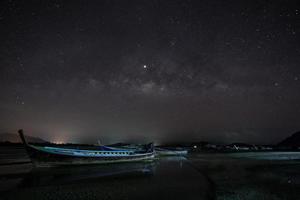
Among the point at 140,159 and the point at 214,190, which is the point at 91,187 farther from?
the point at 140,159

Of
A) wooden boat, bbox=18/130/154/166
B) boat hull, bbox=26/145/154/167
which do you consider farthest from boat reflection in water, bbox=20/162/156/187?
wooden boat, bbox=18/130/154/166

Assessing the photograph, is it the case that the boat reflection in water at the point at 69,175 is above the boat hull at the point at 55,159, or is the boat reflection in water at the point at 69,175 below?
below

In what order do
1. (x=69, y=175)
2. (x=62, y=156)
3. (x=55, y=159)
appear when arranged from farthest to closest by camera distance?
(x=62, y=156), (x=55, y=159), (x=69, y=175)

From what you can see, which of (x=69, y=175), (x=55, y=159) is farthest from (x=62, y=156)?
(x=69, y=175)

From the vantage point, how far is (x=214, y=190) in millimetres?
16938

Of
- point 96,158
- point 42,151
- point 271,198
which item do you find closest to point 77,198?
point 271,198

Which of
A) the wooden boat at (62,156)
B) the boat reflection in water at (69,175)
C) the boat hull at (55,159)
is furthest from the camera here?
the wooden boat at (62,156)

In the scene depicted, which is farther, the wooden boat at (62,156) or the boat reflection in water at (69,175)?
the wooden boat at (62,156)

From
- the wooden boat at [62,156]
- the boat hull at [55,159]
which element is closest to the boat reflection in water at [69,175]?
the boat hull at [55,159]

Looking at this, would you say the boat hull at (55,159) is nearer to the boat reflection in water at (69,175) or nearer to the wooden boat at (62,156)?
the wooden boat at (62,156)

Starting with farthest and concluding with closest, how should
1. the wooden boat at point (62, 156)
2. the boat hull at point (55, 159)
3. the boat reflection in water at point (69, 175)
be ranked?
the wooden boat at point (62, 156) < the boat hull at point (55, 159) < the boat reflection in water at point (69, 175)

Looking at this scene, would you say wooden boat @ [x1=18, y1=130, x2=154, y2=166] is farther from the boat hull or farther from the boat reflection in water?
the boat reflection in water

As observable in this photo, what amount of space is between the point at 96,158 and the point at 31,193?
66.9 ft

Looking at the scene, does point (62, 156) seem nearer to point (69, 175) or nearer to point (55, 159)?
point (55, 159)
